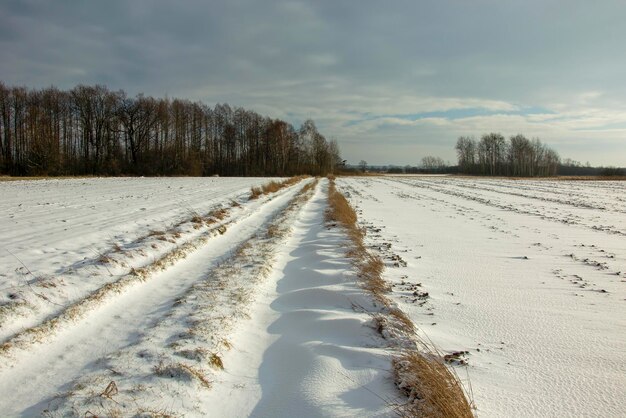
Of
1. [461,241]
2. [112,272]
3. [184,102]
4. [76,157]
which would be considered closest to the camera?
[112,272]

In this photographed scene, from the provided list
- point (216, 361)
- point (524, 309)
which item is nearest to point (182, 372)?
point (216, 361)

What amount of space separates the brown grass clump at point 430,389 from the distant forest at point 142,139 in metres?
62.5

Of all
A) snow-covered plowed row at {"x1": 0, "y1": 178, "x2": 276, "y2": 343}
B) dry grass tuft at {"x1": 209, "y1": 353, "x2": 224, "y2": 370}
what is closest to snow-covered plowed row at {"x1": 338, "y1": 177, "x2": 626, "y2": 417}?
dry grass tuft at {"x1": 209, "y1": 353, "x2": 224, "y2": 370}

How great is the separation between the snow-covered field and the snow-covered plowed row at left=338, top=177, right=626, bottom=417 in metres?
0.02

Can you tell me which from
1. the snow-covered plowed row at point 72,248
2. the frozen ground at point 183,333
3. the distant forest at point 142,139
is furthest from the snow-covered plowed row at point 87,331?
the distant forest at point 142,139

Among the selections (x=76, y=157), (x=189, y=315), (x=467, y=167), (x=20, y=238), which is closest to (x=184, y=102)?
(x=76, y=157)

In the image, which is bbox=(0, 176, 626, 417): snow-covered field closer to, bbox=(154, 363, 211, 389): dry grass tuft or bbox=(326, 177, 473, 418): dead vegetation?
bbox=(154, 363, 211, 389): dry grass tuft

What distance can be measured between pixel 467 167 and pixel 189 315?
140m

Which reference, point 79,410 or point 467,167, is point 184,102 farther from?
point 467,167

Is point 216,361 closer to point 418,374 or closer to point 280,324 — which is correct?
point 280,324

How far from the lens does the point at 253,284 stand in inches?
252

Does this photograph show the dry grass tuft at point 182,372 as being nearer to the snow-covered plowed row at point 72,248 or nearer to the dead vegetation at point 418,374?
the dead vegetation at point 418,374

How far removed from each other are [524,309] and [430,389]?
3.30 meters

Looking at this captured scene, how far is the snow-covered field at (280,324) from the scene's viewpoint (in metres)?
3.27
